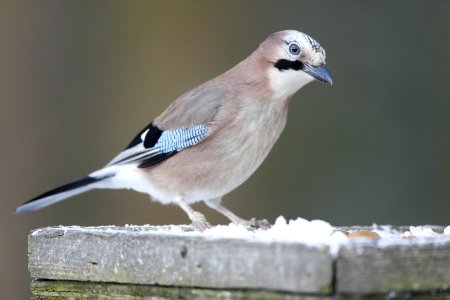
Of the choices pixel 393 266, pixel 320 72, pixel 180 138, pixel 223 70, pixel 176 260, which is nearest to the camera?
pixel 393 266

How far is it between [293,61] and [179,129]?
0.57m

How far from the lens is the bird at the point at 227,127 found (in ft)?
12.5

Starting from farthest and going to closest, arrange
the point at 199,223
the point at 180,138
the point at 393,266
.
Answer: the point at 180,138, the point at 199,223, the point at 393,266

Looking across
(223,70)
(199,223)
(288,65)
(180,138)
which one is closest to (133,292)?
(199,223)

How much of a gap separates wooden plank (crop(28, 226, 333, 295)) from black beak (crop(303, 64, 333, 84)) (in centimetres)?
127

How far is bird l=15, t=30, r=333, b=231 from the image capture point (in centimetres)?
382

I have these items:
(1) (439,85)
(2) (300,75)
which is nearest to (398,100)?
(1) (439,85)

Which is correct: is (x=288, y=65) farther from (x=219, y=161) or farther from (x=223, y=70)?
(x=223, y=70)

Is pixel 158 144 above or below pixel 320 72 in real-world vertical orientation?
below

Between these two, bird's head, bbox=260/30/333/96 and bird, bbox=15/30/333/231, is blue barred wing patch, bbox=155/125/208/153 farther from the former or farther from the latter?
bird's head, bbox=260/30/333/96

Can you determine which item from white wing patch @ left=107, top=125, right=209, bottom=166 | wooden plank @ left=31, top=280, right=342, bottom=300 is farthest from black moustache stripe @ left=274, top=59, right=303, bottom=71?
wooden plank @ left=31, top=280, right=342, bottom=300

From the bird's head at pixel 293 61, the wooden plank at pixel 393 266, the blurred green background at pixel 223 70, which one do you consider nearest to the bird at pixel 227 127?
the bird's head at pixel 293 61

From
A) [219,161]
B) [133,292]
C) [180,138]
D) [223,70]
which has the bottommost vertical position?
[133,292]

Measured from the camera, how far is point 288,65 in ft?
12.6
